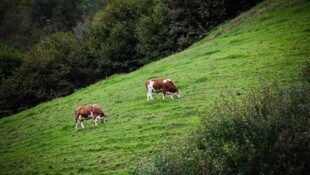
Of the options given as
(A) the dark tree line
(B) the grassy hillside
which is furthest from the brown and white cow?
(A) the dark tree line

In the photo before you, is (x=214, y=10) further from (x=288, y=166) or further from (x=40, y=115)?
(x=288, y=166)

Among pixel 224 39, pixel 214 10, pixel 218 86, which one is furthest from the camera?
pixel 214 10

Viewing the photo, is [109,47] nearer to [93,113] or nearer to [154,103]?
[154,103]

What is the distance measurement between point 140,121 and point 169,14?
34.1m

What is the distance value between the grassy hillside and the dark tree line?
799 centimetres

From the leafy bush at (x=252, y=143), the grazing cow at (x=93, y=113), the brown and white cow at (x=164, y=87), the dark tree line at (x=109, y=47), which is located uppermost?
the dark tree line at (x=109, y=47)

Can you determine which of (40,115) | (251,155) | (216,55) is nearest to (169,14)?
(216,55)

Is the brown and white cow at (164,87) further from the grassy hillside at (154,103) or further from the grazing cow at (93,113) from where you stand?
the grazing cow at (93,113)

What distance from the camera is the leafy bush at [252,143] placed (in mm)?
13008

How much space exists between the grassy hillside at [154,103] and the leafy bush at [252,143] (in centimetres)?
363

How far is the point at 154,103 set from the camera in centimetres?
2925

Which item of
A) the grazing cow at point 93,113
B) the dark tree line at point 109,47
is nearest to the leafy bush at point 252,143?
the grazing cow at point 93,113

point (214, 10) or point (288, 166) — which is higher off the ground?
point (214, 10)

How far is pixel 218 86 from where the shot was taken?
28922 millimetres
